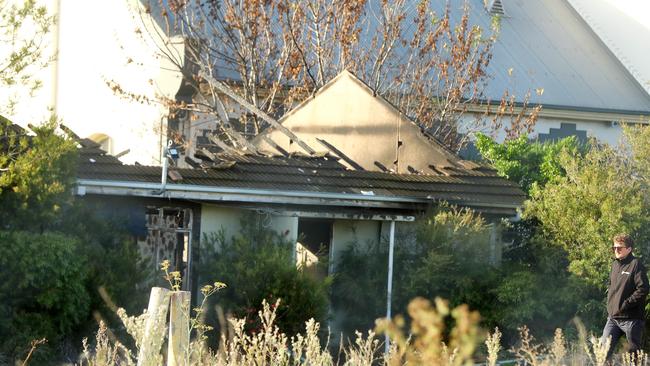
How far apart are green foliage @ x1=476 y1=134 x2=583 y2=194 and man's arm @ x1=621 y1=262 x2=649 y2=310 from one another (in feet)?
25.3

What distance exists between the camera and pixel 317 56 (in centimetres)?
2506

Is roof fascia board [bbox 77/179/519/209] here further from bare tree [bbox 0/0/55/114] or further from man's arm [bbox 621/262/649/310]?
man's arm [bbox 621/262/649/310]

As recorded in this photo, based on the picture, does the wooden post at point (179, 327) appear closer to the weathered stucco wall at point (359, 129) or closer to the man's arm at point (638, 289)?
the man's arm at point (638, 289)

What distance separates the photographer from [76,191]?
14172 mm

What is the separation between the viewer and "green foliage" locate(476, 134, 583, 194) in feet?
68.9

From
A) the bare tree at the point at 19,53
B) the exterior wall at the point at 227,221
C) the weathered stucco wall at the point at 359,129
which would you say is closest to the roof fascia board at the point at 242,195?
the exterior wall at the point at 227,221

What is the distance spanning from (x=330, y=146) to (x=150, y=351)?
12.8 metres

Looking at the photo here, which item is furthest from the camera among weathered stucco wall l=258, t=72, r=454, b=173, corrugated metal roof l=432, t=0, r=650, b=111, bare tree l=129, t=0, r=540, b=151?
corrugated metal roof l=432, t=0, r=650, b=111

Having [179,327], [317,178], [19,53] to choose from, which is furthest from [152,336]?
[317,178]

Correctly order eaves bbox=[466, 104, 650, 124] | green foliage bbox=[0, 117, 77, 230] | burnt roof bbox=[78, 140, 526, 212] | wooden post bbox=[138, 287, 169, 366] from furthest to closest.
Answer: eaves bbox=[466, 104, 650, 124] < burnt roof bbox=[78, 140, 526, 212] < green foliage bbox=[0, 117, 77, 230] < wooden post bbox=[138, 287, 169, 366]

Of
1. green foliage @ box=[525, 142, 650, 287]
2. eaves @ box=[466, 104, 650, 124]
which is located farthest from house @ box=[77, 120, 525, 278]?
eaves @ box=[466, 104, 650, 124]

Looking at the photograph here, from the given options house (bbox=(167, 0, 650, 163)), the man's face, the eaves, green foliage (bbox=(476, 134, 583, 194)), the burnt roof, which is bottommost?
the man's face

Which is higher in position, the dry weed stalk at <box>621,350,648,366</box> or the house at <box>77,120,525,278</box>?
the house at <box>77,120,525,278</box>

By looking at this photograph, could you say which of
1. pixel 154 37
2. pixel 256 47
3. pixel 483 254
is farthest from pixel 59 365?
pixel 154 37
